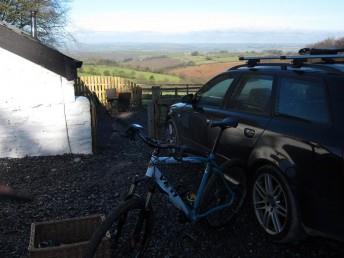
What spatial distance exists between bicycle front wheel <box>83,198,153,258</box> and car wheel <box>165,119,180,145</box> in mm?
2795

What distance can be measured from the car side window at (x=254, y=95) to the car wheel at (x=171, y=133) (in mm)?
1874

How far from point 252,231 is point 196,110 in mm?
2191

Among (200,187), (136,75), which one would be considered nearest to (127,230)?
(200,187)

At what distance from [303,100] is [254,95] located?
909 mm

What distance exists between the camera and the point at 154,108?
378 inches

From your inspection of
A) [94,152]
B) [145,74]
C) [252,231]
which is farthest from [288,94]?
[145,74]

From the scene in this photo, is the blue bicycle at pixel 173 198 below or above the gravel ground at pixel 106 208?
above

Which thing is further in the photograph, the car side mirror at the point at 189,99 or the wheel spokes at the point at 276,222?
the car side mirror at the point at 189,99

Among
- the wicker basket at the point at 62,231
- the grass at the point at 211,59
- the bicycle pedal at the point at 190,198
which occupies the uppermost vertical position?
the grass at the point at 211,59

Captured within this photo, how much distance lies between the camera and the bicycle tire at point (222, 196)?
15.2 feet

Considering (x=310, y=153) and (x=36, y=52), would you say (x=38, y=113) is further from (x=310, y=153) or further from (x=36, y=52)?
(x=310, y=153)

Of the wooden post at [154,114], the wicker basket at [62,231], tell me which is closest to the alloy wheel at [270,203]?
the wicker basket at [62,231]

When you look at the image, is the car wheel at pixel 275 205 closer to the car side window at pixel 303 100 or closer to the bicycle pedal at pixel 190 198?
the car side window at pixel 303 100

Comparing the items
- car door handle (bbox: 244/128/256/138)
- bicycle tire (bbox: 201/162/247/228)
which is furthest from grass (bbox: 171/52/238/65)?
bicycle tire (bbox: 201/162/247/228)
